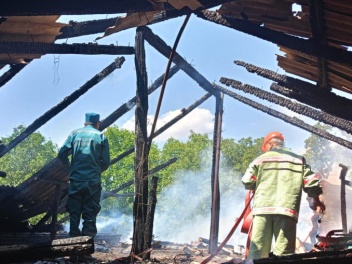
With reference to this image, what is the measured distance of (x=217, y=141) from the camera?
10398 millimetres

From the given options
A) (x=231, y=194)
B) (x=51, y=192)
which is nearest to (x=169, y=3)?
(x=51, y=192)

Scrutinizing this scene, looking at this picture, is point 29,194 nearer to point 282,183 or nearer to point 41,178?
point 41,178

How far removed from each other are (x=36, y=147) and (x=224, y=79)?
5217cm

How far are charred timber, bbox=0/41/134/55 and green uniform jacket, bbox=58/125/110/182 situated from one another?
4.22 feet

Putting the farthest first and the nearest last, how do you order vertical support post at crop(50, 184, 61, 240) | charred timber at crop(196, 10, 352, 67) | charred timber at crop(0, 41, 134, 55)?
vertical support post at crop(50, 184, 61, 240) → charred timber at crop(0, 41, 134, 55) → charred timber at crop(196, 10, 352, 67)

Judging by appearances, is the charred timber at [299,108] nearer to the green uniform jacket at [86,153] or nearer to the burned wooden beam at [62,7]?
the green uniform jacket at [86,153]

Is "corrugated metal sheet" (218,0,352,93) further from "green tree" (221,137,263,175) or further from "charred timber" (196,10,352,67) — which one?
"green tree" (221,137,263,175)

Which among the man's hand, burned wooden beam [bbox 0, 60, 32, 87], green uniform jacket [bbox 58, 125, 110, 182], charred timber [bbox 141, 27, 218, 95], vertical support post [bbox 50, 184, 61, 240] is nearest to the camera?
the man's hand

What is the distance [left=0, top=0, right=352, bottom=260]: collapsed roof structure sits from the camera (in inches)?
157

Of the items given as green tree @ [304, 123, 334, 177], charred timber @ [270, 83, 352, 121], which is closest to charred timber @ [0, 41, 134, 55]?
charred timber @ [270, 83, 352, 121]

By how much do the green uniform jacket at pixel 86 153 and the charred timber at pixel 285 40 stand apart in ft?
8.62

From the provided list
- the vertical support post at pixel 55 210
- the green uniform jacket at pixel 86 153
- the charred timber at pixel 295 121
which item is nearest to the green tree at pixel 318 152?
the charred timber at pixel 295 121

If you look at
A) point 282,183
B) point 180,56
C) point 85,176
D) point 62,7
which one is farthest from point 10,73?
point 282,183

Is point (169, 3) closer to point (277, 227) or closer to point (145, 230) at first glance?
point (277, 227)
